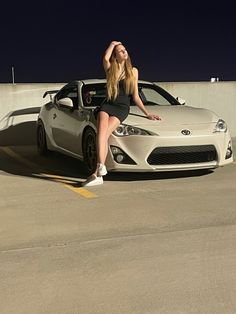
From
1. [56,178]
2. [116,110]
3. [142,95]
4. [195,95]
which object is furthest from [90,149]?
[195,95]

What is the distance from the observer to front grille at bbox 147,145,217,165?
6.51 metres

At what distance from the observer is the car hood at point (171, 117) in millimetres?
6719

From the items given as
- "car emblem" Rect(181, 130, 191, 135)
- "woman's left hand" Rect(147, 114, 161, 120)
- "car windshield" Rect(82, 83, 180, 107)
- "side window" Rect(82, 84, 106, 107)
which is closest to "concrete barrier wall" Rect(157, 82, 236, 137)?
"car windshield" Rect(82, 83, 180, 107)

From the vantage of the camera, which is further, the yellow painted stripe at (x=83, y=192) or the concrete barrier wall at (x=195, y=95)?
the concrete barrier wall at (x=195, y=95)

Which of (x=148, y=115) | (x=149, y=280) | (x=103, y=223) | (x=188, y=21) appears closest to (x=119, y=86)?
(x=148, y=115)

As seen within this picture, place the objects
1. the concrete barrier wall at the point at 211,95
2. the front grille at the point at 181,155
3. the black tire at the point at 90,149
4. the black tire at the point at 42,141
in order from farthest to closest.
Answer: the concrete barrier wall at the point at 211,95
the black tire at the point at 42,141
the black tire at the point at 90,149
the front grille at the point at 181,155

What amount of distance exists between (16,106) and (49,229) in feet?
17.8

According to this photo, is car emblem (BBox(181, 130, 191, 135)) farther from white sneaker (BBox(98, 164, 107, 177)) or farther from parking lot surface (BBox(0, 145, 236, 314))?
white sneaker (BBox(98, 164, 107, 177))

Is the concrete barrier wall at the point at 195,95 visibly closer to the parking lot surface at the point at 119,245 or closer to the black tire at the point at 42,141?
the black tire at the point at 42,141

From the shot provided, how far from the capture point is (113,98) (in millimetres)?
6570

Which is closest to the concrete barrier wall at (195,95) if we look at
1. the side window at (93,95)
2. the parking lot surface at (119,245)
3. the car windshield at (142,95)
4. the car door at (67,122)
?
the car door at (67,122)

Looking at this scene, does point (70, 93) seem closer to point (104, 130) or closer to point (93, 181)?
point (104, 130)

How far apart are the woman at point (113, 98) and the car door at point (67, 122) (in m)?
0.81

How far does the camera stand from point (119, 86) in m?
6.64
